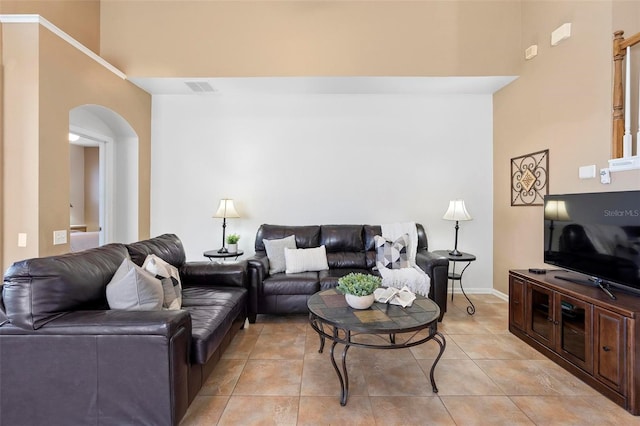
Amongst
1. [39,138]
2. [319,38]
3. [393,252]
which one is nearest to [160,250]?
[39,138]

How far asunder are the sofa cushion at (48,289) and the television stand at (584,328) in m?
3.25

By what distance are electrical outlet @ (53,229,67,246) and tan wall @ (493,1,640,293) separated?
4908mm

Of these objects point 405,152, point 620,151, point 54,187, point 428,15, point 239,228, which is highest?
point 428,15

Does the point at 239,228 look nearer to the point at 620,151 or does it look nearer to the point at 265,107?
the point at 265,107

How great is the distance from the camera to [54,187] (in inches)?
109

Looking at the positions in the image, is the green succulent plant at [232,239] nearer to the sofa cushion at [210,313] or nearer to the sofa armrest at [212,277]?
the sofa armrest at [212,277]

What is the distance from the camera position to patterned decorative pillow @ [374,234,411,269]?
3432 mm

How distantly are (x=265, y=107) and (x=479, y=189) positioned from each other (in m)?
3.26

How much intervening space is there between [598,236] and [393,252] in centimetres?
175

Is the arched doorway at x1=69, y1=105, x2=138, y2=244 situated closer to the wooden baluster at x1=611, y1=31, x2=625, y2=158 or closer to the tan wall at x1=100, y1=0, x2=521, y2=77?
the tan wall at x1=100, y1=0, x2=521, y2=77

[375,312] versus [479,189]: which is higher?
[479,189]

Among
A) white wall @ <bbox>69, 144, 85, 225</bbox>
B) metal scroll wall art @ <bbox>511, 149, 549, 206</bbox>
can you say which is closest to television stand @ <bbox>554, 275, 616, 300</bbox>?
metal scroll wall art @ <bbox>511, 149, 549, 206</bbox>

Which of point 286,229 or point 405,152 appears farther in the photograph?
point 405,152

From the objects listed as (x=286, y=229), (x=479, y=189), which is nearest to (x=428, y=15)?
(x=479, y=189)
